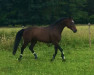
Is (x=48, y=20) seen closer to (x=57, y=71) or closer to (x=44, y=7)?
(x=44, y=7)

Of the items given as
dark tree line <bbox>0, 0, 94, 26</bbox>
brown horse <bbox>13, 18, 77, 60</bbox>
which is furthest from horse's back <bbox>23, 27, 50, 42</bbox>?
dark tree line <bbox>0, 0, 94, 26</bbox>

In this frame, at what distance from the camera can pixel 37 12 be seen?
2163 inches

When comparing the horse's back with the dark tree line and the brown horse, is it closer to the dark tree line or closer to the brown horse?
the brown horse

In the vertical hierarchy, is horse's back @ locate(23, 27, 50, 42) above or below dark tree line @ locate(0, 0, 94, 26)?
above

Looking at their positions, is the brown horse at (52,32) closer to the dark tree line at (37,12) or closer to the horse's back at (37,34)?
the horse's back at (37,34)

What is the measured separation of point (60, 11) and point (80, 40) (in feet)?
128

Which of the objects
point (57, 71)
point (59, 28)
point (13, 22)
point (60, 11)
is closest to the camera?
point (57, 71)

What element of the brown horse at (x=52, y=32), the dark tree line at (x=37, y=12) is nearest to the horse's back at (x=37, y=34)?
the brown horse at (x=52, y=32)

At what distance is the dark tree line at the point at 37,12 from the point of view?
2110 inches

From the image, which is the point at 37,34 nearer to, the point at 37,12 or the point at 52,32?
the point at 52,32

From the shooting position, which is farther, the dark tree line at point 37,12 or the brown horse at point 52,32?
the dark tree line at point 37,12

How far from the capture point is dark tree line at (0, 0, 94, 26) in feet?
176

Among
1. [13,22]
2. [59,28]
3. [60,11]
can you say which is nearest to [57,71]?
[59,28]

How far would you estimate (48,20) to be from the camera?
5412 centimetres
